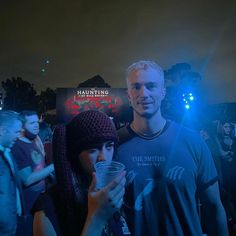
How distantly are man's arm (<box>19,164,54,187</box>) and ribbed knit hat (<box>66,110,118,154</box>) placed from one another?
1.36 m

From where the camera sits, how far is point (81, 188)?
76.2 inches

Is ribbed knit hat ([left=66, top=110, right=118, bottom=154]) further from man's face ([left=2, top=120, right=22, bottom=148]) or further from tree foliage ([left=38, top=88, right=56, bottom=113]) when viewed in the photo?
tree foliage ([left=38, top=88, right=56, bottom=113])

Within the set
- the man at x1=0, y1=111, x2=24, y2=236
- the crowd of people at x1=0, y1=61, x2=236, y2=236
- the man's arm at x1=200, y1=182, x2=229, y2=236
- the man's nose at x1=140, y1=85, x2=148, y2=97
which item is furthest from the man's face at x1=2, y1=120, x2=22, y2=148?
the man's arm at x1=200, y1=182, x2=229, y2=236

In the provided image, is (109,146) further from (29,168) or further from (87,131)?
(29,168)

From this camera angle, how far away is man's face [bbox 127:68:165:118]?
2.12 meters

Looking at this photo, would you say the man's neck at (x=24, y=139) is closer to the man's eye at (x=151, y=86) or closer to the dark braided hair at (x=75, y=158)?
the dark braided hair at (x=75, y=158)

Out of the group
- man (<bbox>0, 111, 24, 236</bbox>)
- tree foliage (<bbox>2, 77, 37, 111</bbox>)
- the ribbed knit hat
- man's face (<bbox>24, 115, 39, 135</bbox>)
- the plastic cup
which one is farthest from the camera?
tree foliage (<bbox>2, 77, 37, 111</bbox>)

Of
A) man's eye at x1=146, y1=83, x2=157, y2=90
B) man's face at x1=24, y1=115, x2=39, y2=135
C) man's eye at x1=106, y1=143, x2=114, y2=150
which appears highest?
man's eye at x1=146, y1=83, x2=157, y2=90

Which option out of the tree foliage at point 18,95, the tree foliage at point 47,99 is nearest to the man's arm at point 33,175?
the tree foliage at point 18,95

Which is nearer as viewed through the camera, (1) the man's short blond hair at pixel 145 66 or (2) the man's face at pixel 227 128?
(1) the man's short blond hair at pixel 145 66

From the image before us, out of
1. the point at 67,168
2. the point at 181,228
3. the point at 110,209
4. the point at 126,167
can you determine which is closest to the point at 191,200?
the point at 181,228

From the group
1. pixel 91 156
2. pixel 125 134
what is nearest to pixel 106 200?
pixel 91 156

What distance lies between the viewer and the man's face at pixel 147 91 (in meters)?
2.12

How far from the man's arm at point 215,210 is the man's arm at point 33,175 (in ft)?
5.60
